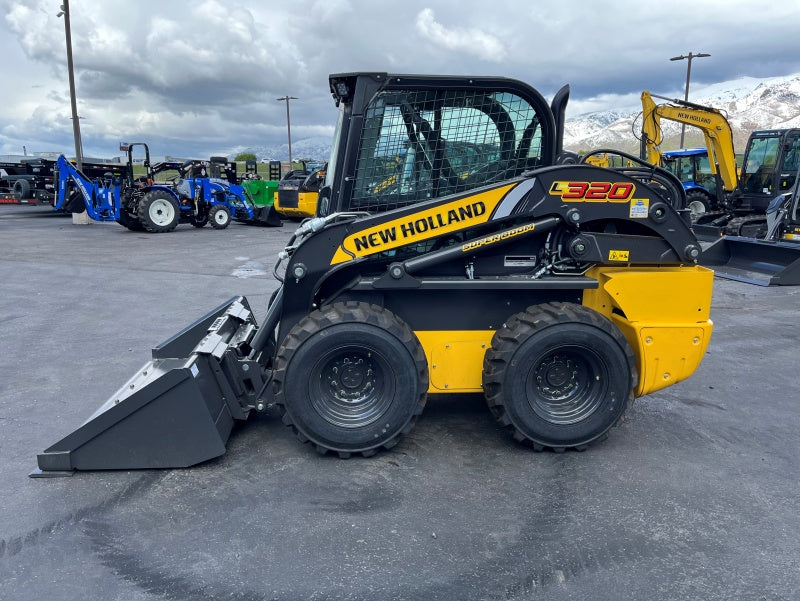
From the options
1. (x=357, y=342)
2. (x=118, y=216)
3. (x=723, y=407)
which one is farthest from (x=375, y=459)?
(x=118, y=216)

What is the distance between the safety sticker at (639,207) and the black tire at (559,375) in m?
0.70

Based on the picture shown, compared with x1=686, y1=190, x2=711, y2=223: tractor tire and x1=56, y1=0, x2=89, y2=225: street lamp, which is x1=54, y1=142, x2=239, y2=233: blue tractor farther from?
x1=686, y1=190, x2=711, y2=223: tractor tire

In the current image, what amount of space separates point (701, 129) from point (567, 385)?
1528cm

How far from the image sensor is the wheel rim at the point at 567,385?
13.1ft

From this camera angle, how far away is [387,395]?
3.94 meters

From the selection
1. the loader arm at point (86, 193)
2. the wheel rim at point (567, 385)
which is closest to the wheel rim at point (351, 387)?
the wheel rim at point (567, 385)

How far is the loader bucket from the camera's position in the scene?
10.2m

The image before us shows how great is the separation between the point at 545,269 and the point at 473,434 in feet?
3.98

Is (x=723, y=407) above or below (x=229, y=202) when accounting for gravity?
below

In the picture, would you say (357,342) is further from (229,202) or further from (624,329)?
(229,202)

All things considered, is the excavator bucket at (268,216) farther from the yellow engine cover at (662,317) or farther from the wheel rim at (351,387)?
the yellow engine cover at (662,317)

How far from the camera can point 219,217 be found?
19891 mm

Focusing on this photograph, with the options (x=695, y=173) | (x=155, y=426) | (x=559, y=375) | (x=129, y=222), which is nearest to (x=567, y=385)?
(x=559, y=375)

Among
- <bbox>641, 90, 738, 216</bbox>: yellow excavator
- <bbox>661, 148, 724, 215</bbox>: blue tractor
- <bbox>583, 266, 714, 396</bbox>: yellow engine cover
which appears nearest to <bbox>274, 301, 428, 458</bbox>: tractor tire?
<bbox>583, 266, 714, 396</bbox>: yellow engine cover
